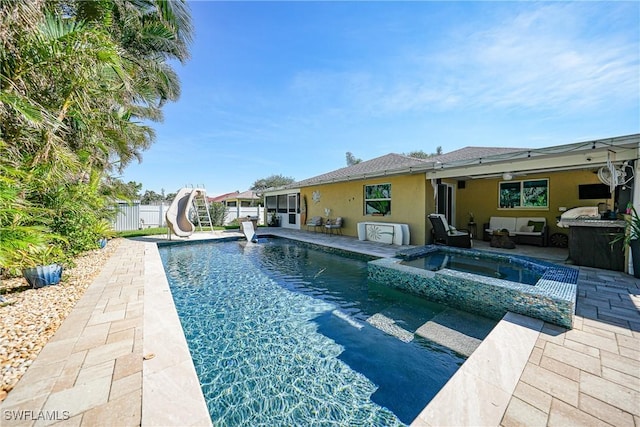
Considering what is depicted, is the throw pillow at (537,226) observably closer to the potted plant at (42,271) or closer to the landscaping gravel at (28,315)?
the landscaping gravel at (28,315)

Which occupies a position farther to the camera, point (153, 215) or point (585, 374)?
point (153, 215)

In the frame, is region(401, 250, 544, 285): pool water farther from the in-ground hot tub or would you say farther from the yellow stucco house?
the yellow stucco house

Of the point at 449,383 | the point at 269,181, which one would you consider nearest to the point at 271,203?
the point at 449,383

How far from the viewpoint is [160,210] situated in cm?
1631

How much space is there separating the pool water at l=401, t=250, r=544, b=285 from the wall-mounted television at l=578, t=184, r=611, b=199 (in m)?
5.24

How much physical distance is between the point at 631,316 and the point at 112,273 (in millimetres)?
8751

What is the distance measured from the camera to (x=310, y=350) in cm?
304

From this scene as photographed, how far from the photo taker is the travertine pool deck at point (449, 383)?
1.66 metres

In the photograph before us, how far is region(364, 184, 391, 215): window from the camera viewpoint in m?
9.73

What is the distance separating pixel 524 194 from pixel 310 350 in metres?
10.4

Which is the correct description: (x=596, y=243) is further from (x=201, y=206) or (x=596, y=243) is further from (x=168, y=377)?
(x=201, y=206)

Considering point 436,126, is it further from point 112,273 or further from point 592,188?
point 112,273

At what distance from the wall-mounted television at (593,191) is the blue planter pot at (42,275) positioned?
46.6 feet

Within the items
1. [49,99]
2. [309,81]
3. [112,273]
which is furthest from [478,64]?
[112,273]
